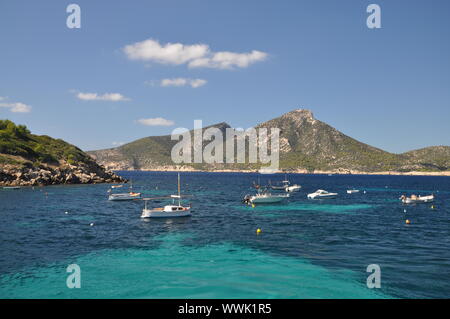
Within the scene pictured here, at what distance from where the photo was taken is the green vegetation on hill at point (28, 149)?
13762 centimetres

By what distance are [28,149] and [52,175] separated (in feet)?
67.2

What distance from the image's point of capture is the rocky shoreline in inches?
4924

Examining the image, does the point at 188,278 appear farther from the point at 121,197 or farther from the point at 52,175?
the point at 52,175

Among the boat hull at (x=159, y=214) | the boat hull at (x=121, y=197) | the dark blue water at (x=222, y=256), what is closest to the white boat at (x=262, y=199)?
the dark blue water at (x=222, y=256)

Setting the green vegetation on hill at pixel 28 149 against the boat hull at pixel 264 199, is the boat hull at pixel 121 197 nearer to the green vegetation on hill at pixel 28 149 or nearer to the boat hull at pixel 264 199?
the boat hull at pixel 264 199

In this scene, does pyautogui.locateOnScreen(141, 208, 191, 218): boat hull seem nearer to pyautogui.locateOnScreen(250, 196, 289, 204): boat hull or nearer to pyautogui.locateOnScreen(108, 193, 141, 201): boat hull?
pyautogui.locateOnScreen(250, 196, 289, 204): boat hull

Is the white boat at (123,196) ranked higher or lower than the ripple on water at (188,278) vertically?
higher

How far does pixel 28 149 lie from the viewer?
147m

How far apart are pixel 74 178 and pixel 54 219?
103217 millimetres

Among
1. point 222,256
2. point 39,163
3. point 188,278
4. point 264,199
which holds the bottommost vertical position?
point 222,256

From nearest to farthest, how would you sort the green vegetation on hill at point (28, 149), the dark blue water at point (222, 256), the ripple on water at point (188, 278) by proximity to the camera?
the ripple on water at point (188, 278) < the dark blue water at point (222, 256) < the green vegetation on hill at point (28, 149)

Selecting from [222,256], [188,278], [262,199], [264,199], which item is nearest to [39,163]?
[262,199]

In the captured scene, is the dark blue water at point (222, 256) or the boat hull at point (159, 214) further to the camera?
the boat hull at point (159, 214)
